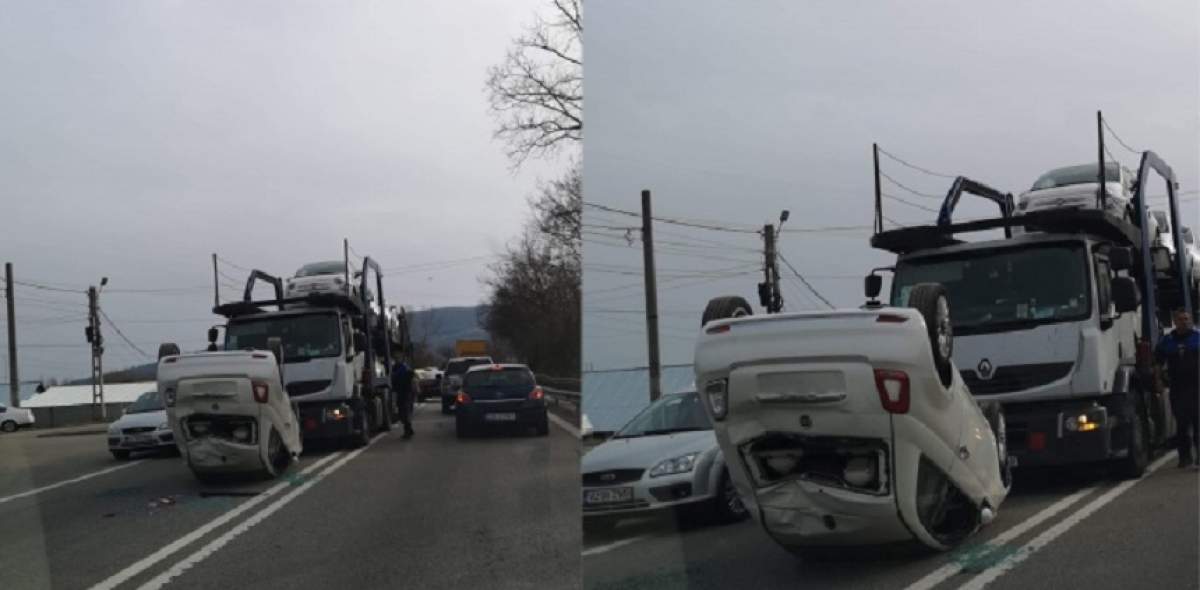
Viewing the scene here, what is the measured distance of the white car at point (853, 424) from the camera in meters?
3.63

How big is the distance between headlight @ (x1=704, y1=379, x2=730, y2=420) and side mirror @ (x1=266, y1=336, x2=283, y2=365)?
4.75 metres

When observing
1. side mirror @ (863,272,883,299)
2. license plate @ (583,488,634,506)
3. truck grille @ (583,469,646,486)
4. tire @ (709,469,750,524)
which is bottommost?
tire @ (709,469,750,524)

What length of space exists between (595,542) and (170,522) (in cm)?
344

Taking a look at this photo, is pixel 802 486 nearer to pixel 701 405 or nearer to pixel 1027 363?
pixel 701 405

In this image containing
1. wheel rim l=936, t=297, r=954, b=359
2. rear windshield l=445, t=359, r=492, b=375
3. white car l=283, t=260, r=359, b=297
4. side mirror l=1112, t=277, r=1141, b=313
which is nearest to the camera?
wheel rim l=936, t=297, r=954, b=359

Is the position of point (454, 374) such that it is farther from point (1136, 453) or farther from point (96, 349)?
point (1136, 453)

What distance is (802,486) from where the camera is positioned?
4.00m

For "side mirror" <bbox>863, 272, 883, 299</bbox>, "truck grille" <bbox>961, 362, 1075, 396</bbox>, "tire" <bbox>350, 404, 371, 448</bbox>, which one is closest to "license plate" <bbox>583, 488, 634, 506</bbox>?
"side mirror" <bbox>863, 272, 883, 299</bbox>

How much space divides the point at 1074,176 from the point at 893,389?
1213mm

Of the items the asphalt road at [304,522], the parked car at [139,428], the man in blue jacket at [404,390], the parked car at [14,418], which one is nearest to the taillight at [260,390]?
the man in blue jacket at [404,390]

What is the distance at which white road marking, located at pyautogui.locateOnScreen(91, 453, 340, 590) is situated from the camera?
5.14 meters

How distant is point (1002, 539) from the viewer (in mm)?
3699

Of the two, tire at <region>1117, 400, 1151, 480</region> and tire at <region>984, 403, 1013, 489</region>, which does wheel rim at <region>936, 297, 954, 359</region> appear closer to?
tire at <region>984, 403, 1013, 489</region>

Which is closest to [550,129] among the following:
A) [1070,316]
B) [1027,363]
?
[1027,363]
